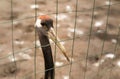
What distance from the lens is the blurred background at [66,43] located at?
2.98 meters

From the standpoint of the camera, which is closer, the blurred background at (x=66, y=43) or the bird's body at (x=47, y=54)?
the bird's body at (x=47, y=54)

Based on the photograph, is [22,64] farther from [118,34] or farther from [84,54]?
[118,34]

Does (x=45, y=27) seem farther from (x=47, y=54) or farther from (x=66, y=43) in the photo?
(x=66, y=43)

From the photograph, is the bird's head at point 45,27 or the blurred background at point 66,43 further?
the blurred background at point 66,43

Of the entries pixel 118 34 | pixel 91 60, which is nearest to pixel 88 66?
pixel 91 60

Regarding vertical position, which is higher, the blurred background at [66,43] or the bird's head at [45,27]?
the bird's head at [45,27]

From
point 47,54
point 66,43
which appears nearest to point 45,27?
point 47,54

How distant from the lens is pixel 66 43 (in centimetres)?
345

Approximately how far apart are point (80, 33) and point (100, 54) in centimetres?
53

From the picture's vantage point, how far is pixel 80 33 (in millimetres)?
3666

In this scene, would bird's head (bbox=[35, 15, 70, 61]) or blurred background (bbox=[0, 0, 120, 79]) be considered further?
blurred background (bbox=[0, 0, 120, 79])

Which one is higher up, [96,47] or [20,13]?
[20,13]

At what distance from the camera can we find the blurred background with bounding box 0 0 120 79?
298 cm

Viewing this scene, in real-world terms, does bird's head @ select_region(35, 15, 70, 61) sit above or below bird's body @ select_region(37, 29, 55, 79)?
above
